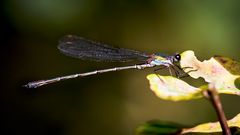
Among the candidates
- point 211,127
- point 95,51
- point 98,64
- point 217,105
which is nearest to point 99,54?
point 95,51

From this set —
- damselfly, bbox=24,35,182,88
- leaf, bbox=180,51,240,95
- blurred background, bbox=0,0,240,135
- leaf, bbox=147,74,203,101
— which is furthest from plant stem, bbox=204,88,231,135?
blurred background, bbox=0,0,240,135

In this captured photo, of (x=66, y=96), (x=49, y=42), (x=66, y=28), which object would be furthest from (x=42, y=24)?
(x=66, y=96)

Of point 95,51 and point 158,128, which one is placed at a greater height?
point 95,51

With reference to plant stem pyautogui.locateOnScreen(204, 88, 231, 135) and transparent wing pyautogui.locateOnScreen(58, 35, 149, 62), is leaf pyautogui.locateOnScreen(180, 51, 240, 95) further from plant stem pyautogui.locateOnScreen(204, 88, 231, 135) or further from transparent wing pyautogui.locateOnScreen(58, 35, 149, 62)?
transparent wing pyautogui.locateOnScreen(58, 35, 149, 62)

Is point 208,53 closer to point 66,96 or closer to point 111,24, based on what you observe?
point 111,24

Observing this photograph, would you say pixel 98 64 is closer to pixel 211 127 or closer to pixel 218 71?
pixel 218 71

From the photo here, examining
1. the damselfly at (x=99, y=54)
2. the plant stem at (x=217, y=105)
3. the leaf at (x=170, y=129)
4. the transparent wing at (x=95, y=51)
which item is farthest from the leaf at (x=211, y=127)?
the transparent wing at (x=95, y=51)

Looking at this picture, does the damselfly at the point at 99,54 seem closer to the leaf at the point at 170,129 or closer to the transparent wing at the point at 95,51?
the transparent wing at the point at 95,51
